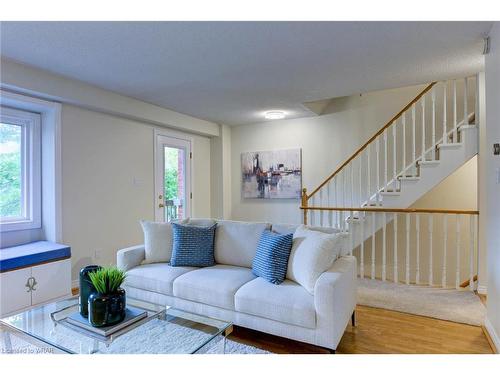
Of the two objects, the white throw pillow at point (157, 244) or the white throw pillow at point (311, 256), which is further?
the white throw pillow at point (157, 244)

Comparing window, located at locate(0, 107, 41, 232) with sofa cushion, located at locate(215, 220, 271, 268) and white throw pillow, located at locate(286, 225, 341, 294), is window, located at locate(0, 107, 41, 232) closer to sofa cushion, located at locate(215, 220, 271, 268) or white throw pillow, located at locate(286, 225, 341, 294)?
sofa cushion, located at locate(215, 220, 271, 268)

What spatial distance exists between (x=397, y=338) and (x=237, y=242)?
1.48 metres

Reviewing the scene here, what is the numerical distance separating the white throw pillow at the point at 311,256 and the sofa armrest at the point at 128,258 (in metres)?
1.46

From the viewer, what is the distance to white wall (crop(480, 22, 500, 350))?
2023mm

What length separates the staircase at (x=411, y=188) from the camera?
3.39 m

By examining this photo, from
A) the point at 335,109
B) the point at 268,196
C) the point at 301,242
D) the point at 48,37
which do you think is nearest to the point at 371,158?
the point at 335,109

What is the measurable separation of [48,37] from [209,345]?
2.53 m

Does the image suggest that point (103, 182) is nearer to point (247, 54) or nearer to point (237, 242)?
point (237, 242)

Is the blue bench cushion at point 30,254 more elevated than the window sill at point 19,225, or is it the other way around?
the window sill at point 19,225

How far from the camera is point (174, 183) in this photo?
4.82 meters

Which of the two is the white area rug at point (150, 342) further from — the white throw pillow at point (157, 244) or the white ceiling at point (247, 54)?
the white ceiling at point (247, 54)

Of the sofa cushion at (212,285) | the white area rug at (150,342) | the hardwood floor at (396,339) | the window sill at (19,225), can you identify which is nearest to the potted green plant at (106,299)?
the white area rug at (150,342)

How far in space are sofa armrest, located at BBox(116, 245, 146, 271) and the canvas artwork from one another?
9.49 feet
